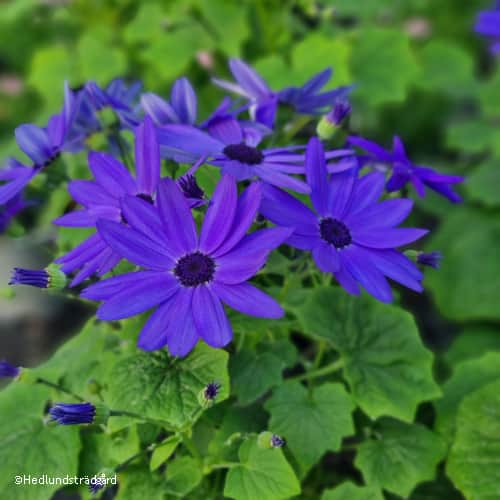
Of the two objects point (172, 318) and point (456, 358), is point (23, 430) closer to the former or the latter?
point (172, 318)

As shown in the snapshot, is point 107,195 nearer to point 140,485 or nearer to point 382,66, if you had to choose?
point 140,485

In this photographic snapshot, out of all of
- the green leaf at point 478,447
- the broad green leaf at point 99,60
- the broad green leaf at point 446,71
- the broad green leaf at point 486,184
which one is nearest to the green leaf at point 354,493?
the green leaf at point 478,447

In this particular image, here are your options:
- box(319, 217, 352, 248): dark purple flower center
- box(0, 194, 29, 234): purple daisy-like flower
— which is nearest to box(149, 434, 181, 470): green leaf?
box(319, 217, 352, 248): dark purple flower center

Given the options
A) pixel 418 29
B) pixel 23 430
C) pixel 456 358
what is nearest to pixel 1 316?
pixel 23 430

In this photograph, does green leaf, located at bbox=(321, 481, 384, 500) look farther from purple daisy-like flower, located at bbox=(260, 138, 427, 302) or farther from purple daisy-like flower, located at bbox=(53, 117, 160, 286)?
purple daisy-like flower, located at bbox=(53, 117, 160, 286)

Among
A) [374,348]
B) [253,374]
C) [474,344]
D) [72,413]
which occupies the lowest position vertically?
[474,344]

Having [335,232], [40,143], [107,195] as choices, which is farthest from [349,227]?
[40,143]

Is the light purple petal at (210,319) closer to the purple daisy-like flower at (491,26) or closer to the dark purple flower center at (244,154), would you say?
the dark purple flower center at (244,154)
